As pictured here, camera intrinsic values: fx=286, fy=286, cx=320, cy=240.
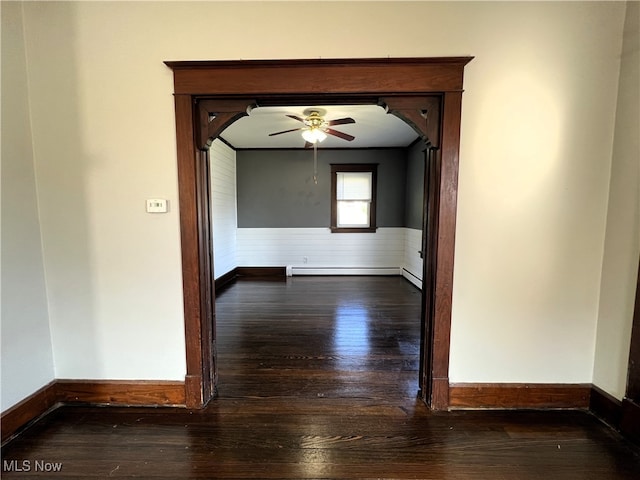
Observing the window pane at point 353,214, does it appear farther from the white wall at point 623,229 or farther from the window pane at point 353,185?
the white wall at point 623,229

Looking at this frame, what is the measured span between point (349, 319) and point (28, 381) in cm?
273

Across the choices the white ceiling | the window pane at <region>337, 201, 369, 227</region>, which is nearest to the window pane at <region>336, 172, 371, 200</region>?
the window pane at <region>337, 201, 369, 227</region>

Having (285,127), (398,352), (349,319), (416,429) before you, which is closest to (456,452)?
(416,429)

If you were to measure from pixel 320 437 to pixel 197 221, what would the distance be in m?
1.47

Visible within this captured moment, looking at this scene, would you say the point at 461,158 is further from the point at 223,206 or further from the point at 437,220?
the point at 223,206

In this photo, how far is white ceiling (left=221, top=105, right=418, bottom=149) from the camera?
3642 millimetres

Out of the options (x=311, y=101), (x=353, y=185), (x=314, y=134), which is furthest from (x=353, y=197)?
(x=311, y=101)

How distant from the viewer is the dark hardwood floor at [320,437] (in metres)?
1.42

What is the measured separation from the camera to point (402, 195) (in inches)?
232

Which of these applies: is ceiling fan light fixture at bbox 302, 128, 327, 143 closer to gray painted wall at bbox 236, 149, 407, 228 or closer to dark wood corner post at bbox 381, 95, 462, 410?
dark wood corner post at bbox 381, 95, 462, 410

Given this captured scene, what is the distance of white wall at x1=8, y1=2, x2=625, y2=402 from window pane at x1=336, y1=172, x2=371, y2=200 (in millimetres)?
4218

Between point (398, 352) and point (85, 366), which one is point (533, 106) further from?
point (85, 366)

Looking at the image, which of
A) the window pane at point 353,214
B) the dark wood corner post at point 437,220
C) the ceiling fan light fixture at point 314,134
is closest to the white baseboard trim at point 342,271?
the window pane at point 353,214

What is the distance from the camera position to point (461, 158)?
1725 millimetres
